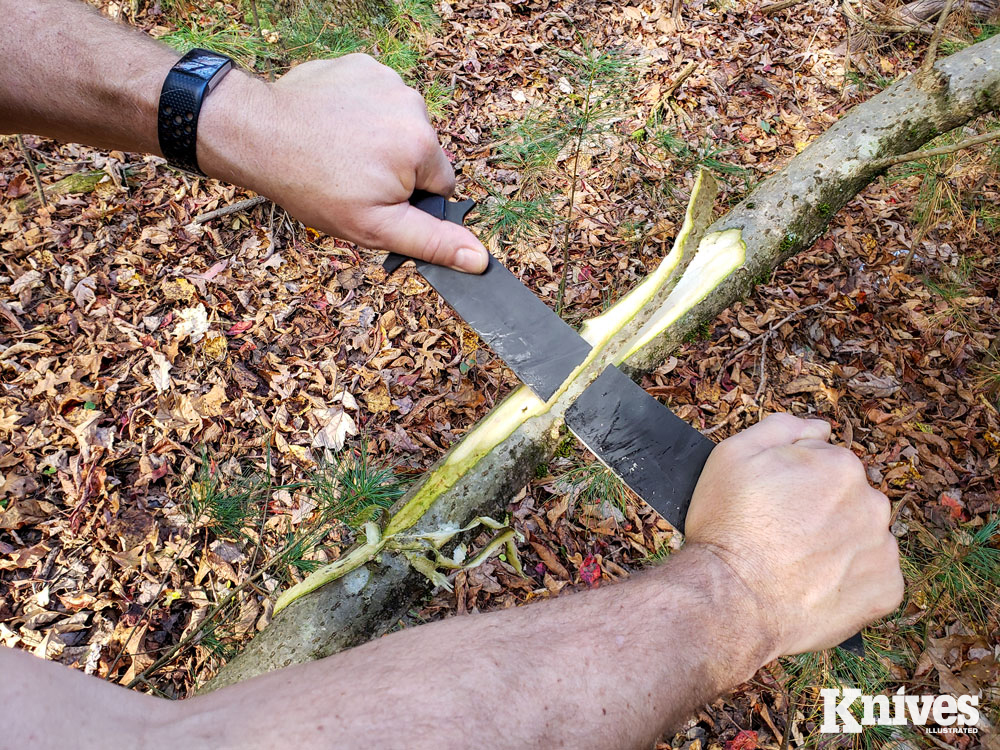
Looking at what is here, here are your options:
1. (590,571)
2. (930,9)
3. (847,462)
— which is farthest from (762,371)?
(930,9)

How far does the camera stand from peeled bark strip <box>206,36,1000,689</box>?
5.76ft

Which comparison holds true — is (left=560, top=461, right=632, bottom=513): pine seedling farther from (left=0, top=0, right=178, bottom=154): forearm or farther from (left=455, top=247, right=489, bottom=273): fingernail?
(left=0, top=0, right=178, bottom=154): forearm

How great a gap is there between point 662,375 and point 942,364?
66.5 inches

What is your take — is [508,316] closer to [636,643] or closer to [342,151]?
[342,151]

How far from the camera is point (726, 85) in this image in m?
4.66

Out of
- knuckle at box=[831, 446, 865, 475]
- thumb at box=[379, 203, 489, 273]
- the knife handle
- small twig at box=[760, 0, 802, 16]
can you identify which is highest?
small twig at box=[760, 0, 802, 16]

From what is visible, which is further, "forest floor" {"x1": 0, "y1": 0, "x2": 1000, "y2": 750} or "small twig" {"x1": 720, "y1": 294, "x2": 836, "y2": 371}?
"small twig" {"x1": 720, "y1": 294, "x2": 836, "y2": 371}

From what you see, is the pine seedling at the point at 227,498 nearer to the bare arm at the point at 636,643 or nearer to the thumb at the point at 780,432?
the bare arm at the point at 636,643

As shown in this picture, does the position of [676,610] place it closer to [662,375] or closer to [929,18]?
[662,375]

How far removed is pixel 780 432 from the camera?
63.7 inches

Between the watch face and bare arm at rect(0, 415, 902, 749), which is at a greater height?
the watch face

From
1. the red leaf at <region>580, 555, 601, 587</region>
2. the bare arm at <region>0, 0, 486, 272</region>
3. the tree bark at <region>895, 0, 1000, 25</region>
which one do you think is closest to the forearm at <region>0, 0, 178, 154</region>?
the bare arm at <region>0, 0, 486, 272</region>

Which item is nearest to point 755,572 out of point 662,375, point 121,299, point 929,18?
point 662,375

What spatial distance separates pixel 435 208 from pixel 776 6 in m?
5.06
